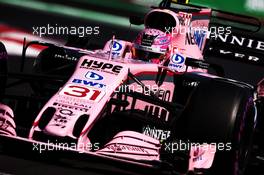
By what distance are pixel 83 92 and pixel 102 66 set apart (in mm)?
473

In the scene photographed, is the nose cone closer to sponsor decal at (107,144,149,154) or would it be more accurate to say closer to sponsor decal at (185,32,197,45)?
sponsor decal at (107,144,149,154)

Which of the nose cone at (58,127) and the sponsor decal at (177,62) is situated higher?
the sponsor decal at (177,62)

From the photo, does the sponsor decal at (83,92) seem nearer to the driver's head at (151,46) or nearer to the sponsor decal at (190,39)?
the driver's head at (151,46)

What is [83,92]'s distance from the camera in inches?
293

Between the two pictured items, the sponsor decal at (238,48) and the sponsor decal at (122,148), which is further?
the sponsor decal at (238,48)

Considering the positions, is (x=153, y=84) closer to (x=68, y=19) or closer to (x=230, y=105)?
(x=230, y=105)

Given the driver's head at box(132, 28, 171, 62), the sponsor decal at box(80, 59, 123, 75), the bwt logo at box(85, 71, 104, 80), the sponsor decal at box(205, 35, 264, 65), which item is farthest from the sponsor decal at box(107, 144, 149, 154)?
the sponsor decal at box(205, 35, 264, 65)

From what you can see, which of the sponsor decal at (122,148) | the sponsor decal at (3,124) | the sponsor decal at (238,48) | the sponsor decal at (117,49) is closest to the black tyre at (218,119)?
the sponsor decal at (122,148)

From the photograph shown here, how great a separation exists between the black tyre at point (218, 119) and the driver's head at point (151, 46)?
5.92 ft

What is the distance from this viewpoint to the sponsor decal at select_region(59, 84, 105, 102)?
7.37m

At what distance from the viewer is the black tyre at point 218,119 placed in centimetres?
691

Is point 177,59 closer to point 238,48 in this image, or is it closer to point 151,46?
point 151,46

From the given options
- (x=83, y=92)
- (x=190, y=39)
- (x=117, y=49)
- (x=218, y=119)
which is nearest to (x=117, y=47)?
(x=117, y=49)

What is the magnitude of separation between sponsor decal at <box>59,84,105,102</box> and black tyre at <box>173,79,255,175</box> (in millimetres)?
814
